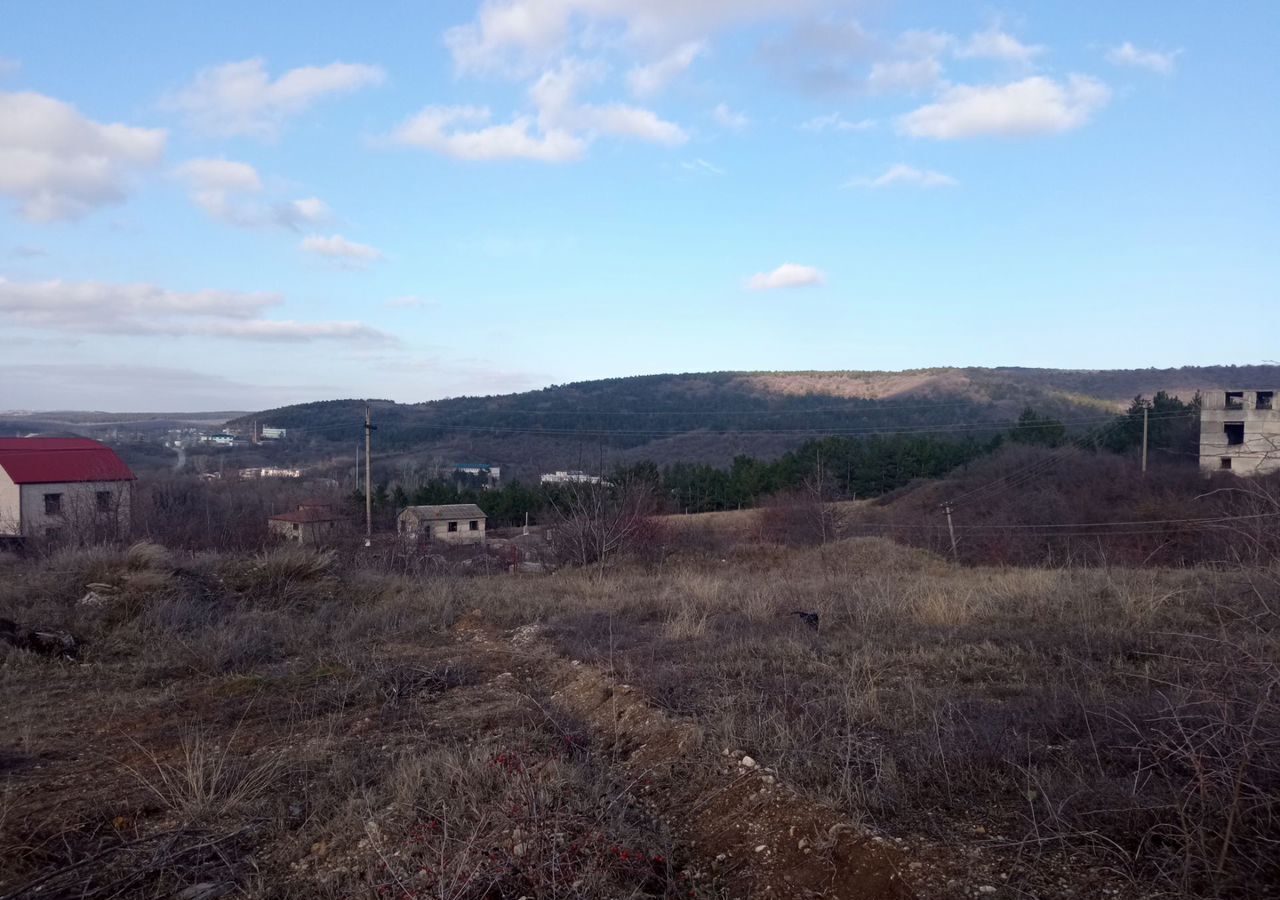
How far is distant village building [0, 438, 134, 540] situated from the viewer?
28.8m

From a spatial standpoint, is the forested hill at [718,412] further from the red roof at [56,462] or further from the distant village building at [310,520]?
the red roof at [56,462]

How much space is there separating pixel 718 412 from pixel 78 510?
6895 centimetres

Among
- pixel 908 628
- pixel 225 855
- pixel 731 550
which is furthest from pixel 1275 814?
pixel 731 550

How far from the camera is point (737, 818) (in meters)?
3.95

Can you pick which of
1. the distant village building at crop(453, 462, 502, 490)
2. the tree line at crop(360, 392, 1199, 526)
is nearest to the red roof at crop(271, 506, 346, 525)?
the tree line at crop(360, 392, 1199, 526)

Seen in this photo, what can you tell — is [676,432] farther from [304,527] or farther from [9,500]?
[9,500]

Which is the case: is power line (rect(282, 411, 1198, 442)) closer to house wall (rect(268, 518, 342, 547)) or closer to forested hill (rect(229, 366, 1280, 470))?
forested hill (rect(229, 366, 1280, 470))

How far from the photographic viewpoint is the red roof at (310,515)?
1243 inches

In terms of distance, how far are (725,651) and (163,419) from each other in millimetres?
89335

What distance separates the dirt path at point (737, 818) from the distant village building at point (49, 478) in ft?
88.8

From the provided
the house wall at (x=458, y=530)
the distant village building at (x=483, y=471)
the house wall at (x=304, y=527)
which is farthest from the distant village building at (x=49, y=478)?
the distant village building at (x=483, y=471)

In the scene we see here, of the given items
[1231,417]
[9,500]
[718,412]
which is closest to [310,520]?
[9,500]

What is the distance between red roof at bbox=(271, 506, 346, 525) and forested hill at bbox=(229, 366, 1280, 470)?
24.5 metres

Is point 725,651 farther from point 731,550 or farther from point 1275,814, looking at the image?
point 731,550
